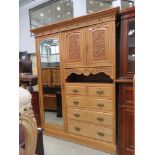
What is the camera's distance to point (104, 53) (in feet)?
7.34

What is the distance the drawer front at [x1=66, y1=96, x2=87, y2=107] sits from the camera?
2.48 metres

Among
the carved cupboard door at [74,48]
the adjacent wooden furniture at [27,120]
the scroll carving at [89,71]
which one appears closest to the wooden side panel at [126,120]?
the scroll carving at [89,71]

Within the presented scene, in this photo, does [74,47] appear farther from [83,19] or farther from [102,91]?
[102,91]

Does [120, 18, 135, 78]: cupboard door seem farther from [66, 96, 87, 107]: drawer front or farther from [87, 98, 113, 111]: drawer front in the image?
[66, 96, 87, 107]: drawer front

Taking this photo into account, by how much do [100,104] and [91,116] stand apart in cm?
24

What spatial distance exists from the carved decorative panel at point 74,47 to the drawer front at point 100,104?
2.18ft

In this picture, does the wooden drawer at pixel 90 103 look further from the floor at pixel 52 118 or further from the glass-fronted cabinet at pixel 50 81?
the floor at pixel 52 118

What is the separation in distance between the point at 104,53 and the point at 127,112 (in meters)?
0.81

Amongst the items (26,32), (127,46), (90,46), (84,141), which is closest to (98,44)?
(90,46)

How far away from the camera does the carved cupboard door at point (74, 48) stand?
7.97 ft

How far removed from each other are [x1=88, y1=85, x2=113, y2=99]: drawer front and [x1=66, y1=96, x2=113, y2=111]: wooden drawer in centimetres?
7

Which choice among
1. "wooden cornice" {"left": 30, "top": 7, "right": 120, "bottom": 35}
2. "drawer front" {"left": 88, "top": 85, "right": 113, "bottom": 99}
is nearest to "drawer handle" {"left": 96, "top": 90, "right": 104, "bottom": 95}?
"drawer front" {"left": 88, "top": 85, "right": 113, "bottom": 99}

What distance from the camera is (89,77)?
2787 mm
